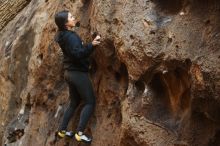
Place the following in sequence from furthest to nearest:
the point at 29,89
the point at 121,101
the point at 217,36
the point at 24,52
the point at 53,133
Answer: the point at 24,52, the point at 29,89, the point at 53,133, the point at 121,101, the point at 217,36

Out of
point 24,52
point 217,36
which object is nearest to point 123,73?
point 217,36

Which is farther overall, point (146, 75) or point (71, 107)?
point (71, 107)

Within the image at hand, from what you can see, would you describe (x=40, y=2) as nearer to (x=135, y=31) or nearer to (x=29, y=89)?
(x=29, y=89)

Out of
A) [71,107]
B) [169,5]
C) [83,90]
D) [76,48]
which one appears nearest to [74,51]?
[76,48]

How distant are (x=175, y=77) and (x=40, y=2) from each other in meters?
3.68

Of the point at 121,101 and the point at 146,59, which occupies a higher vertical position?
Answer: the point at 146,59

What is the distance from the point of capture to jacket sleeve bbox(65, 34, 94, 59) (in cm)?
599

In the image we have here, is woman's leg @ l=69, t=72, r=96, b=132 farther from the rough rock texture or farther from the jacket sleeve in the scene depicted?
the jacket sleeve

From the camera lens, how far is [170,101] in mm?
5520

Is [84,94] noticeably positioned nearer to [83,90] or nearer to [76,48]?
[83,90]

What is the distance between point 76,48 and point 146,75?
95 cm

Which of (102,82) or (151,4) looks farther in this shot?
(102,82)

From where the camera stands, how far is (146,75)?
5535mm

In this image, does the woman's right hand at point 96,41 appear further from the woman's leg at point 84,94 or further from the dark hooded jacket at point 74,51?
the woman's leg at point 84,94
